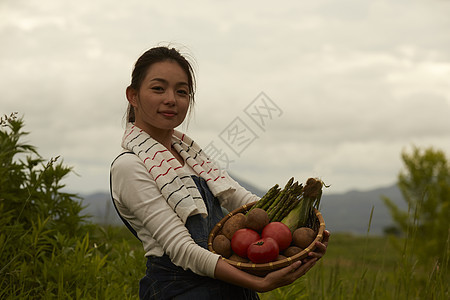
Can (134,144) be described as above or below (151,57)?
below

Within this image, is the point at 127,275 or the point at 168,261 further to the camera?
the point at 127,275

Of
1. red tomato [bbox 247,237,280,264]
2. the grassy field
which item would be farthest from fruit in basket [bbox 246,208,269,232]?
the grassy field

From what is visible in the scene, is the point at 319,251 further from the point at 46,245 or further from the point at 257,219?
the point at 46,245

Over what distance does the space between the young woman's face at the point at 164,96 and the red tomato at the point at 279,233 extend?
30.7 inches

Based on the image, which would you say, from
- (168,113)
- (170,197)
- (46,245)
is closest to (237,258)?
(170,197)

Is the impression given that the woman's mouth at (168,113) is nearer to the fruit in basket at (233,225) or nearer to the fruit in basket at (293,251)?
the fruit in basket at (233,225)

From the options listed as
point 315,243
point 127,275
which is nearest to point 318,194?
point 315,243

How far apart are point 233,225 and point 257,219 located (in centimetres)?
14

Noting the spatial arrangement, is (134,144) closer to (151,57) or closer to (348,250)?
(151,57)

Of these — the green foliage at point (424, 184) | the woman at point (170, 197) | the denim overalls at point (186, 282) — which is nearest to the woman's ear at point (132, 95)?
the woman at point (170, 197)

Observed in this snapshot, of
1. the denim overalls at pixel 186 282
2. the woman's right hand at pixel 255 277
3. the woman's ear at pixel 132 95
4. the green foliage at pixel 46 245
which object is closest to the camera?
the woman's right hand at pixel 255 277

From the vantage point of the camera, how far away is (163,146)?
2.65 metres

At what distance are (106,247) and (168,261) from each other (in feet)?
8.96

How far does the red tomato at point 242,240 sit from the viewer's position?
2.37 metres
